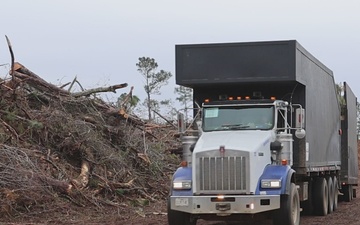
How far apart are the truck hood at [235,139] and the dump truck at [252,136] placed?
2 centimetres

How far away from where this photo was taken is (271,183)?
12.1m

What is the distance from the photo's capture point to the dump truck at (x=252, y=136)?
12016 millimetres

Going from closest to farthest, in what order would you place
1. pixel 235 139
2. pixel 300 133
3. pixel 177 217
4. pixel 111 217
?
1. pixel 177 217
2. pixel 235 139
3. pixel 300 133
4. pixel 111 217

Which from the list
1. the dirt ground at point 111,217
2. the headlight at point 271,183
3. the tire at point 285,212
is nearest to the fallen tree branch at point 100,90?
the dirt ground at point 111,217

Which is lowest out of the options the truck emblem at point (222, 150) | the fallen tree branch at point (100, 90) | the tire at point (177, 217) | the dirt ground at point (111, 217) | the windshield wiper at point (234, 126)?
the dirt ground at point (111, 217)

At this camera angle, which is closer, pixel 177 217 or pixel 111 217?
pixel 177 217

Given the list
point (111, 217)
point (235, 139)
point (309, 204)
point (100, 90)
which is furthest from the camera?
point (100, 90)

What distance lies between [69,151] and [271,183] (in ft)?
23.3

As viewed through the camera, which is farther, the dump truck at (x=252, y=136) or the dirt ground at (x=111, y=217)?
the dirt ground at (x=111, y=217)

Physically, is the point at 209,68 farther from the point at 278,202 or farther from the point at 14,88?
the point at 14,88

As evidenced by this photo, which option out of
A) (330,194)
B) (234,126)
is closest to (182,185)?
(234,126)

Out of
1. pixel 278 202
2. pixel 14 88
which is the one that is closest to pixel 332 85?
pixel 278 202

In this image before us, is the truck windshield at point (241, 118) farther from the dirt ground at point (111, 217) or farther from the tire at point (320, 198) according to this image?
the tire at point (320, 198)

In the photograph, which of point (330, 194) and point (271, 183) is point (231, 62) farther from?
point (330, 194)
